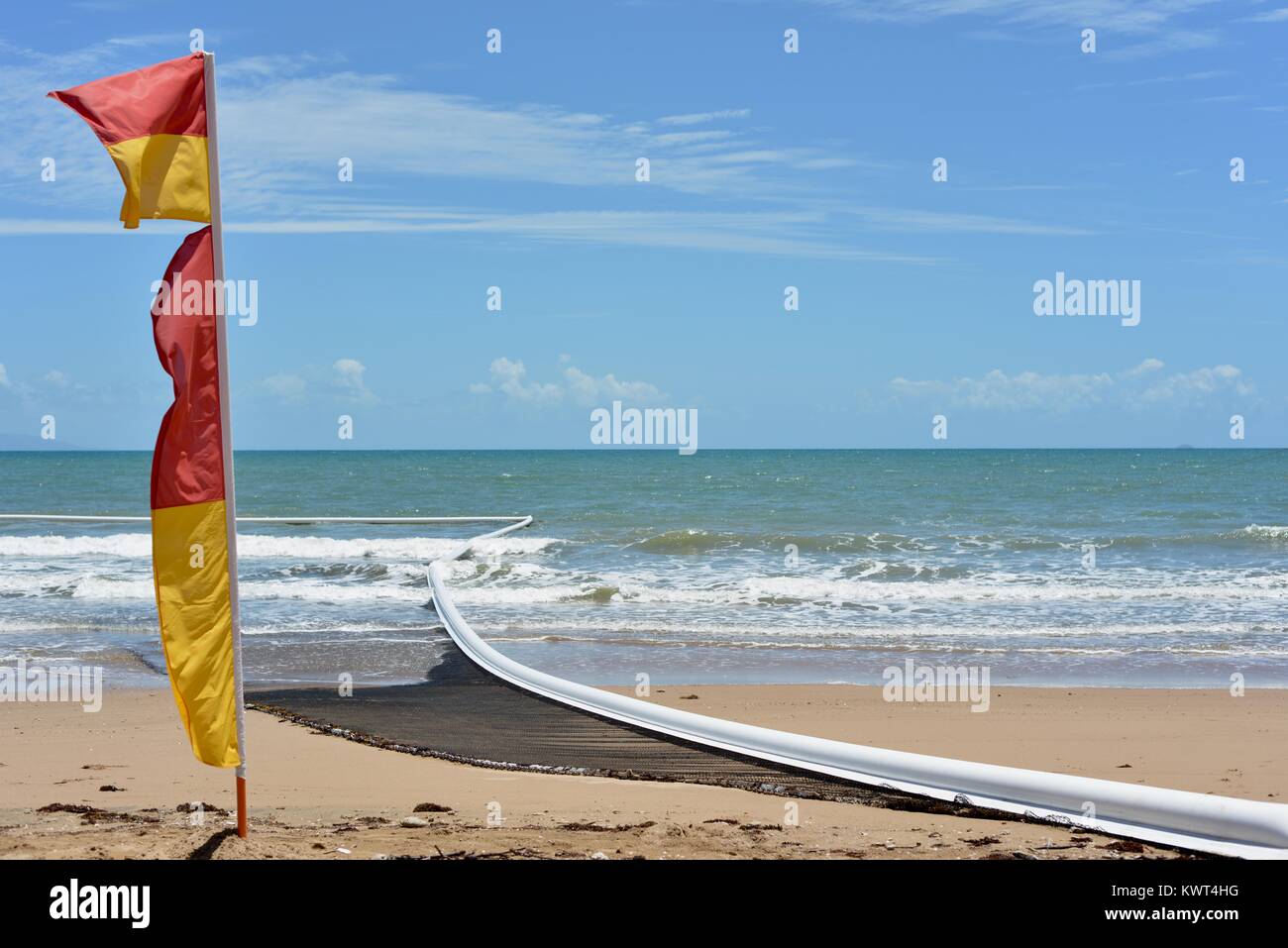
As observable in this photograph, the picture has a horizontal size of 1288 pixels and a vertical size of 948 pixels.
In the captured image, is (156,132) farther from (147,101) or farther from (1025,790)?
(1025,790)

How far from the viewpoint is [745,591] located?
18281mm

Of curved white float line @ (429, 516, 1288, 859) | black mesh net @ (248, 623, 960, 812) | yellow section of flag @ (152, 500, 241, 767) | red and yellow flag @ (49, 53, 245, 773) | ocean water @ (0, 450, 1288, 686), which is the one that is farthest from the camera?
ocean water @ (0, 450, 1288, 686)

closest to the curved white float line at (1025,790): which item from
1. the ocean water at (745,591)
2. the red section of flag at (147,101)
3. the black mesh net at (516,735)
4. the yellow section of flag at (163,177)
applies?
the black mesh net at (516,735)

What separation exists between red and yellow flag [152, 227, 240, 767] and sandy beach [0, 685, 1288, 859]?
687 millimetres

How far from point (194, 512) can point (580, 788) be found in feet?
9.55

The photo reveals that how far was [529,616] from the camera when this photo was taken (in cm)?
1589

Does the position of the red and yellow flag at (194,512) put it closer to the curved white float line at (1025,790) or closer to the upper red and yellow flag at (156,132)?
the upper red and yellow flag at (156,132)

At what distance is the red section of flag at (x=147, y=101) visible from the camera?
13.3ft

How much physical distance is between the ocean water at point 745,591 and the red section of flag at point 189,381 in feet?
21.2

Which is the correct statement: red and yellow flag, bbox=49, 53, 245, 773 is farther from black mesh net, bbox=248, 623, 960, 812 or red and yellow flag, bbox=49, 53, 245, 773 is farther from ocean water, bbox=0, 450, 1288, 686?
ocean water, bbox=0, 450, 1288, 686

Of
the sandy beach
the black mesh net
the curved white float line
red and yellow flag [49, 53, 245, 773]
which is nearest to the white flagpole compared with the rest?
red and yellow flag [49, 53, 245, 773]

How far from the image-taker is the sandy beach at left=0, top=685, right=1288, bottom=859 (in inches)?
188

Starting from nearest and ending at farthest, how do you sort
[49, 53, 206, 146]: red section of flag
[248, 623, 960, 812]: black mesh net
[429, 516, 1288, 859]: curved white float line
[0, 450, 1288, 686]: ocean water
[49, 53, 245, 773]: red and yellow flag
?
[49, 53, 206, 146]: red section of flag
[49, 53, 245, 773]: red and yellow flag
[429, 516, 1288, 859]: curved white float line
[248, 623, 960, 812]: black mesh net
[0, 450, 1288, 686]: ocean water

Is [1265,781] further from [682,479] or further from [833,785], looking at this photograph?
[682,479]
